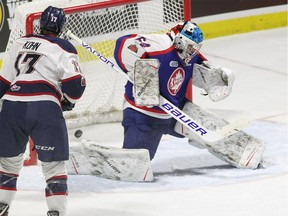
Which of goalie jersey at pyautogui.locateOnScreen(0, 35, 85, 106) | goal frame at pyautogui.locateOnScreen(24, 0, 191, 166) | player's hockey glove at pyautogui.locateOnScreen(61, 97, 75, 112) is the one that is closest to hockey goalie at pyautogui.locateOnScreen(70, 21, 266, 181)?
goal frame at pyautogui.locateOnScreen(24, 0, 191, 166)

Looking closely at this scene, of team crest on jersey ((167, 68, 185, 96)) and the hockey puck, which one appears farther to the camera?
the hockey puck

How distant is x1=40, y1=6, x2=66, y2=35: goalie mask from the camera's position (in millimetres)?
3756

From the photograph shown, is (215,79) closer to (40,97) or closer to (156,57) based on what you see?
(156,57)

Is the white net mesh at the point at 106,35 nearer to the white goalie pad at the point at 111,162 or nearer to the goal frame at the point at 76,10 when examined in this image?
the goal frame at the point at 76,10

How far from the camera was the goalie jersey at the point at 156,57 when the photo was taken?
4.46 meters

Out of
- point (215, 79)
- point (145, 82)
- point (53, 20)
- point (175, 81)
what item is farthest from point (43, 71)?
point (215, 79)

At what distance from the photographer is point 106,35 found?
558 cm

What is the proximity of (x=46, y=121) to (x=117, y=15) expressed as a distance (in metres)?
1.96

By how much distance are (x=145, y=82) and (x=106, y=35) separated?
127cm

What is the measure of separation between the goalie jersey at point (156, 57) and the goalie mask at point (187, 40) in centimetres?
5

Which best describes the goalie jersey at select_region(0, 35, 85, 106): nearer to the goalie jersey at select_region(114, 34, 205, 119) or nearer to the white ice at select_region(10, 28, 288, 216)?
the white ice at select_region(10, 28, 288, 216)

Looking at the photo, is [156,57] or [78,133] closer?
[156,57]

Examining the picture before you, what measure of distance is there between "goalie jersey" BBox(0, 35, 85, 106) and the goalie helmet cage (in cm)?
152

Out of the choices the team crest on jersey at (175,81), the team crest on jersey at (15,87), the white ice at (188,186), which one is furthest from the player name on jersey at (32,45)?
the team crest on jersey at (175,81)
